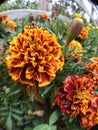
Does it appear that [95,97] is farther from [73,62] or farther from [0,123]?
[0,123]

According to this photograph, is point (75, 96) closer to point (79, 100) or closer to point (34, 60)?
point (79, 100)

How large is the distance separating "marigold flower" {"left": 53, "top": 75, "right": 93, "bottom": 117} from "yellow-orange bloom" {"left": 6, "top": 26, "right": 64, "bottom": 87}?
1.7 inches

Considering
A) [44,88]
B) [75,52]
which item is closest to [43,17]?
[75,52]

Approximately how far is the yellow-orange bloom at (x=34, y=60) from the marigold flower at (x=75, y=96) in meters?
0.04

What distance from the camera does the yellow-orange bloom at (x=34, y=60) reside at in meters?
0.72

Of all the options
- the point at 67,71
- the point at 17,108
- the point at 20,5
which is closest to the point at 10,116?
the point at 17,108

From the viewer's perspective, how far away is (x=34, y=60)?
2.37 feet

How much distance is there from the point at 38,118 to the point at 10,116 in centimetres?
6

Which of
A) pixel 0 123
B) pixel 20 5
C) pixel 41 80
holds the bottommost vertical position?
pixel 20 5

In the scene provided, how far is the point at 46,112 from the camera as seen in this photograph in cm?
77

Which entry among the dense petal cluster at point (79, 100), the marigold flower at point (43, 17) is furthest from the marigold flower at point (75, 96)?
the marigold flower at point (43, 17)

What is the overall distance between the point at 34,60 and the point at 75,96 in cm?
12

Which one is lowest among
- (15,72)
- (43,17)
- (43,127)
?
(43,17)

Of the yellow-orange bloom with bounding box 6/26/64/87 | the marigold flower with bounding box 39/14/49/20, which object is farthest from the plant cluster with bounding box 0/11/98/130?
the marigold flower with bounding box 39/14/49/20
